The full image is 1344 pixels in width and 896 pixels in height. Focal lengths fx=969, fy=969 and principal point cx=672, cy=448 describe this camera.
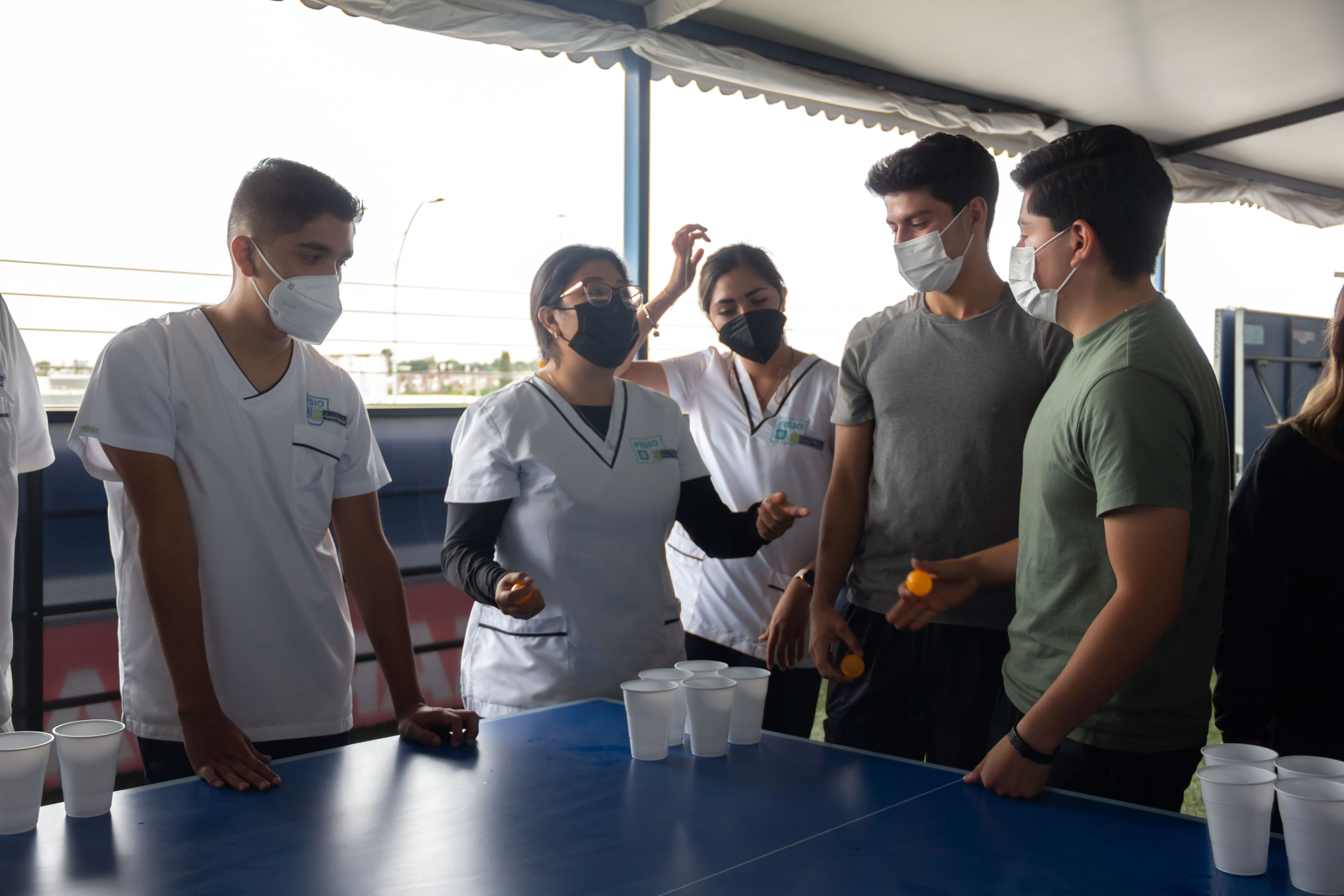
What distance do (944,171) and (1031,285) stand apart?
510 mm

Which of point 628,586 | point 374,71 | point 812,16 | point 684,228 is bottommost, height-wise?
point 628,586

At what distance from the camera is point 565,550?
2033 millimetres

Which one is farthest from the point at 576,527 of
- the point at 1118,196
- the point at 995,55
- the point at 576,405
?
the point at 995,55

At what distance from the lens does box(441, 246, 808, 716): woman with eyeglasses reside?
6.64 ft

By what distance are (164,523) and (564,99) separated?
5.33 metres

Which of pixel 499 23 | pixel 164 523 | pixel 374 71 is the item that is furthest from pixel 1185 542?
pixel 374 71

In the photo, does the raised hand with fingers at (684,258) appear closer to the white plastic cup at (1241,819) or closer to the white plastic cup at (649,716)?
the white plastic cup at (649,716)

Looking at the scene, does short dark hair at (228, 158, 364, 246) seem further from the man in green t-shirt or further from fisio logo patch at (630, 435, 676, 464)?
the man in green t-shirt

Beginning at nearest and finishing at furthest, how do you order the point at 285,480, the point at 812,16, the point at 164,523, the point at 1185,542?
the point at 1185,542
the point at 164,523
the point at 285,480
the point at 812,16

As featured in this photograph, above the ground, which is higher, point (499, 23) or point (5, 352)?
point (499, 23)

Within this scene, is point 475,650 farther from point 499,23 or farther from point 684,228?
point 499,23

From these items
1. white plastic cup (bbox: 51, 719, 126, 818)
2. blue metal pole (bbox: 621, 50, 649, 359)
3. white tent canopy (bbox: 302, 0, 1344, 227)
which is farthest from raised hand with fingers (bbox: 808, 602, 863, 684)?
white tent canopy (bbox: 302, 0, 1344, 227)

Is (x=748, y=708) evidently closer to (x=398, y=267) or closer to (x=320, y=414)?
(x=320, y=414)

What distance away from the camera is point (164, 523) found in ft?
5.44
